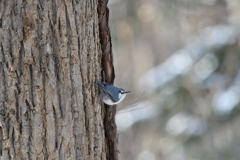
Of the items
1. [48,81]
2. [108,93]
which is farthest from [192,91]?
[48,81]

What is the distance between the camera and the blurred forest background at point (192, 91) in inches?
200

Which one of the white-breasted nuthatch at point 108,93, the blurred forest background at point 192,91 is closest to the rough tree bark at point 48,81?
the white-breasted nuthatch at point 108,93

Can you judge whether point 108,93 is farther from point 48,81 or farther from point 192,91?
point 192,91

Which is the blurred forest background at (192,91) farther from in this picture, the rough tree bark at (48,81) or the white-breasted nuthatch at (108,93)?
the rough tree bark at (48,81)

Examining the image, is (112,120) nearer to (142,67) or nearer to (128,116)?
(128,116)

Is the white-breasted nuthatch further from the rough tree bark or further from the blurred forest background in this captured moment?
the blurred forest background

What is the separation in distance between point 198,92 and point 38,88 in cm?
449

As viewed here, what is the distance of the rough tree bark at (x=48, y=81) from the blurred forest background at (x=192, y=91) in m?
3.00

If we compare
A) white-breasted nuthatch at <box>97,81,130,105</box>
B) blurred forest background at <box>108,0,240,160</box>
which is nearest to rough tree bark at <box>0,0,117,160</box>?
white-breasted nuthatch at <box>97,81,130,105</box>

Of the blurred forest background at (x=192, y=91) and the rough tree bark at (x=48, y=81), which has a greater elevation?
the rough tree bark at (x=48, y=81)

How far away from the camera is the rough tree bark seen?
A: 1.22 metres

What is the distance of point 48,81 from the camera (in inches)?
50.8

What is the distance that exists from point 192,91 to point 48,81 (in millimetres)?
4424

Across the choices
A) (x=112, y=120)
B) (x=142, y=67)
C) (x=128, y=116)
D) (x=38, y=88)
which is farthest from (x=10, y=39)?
(x=142, y=67)
